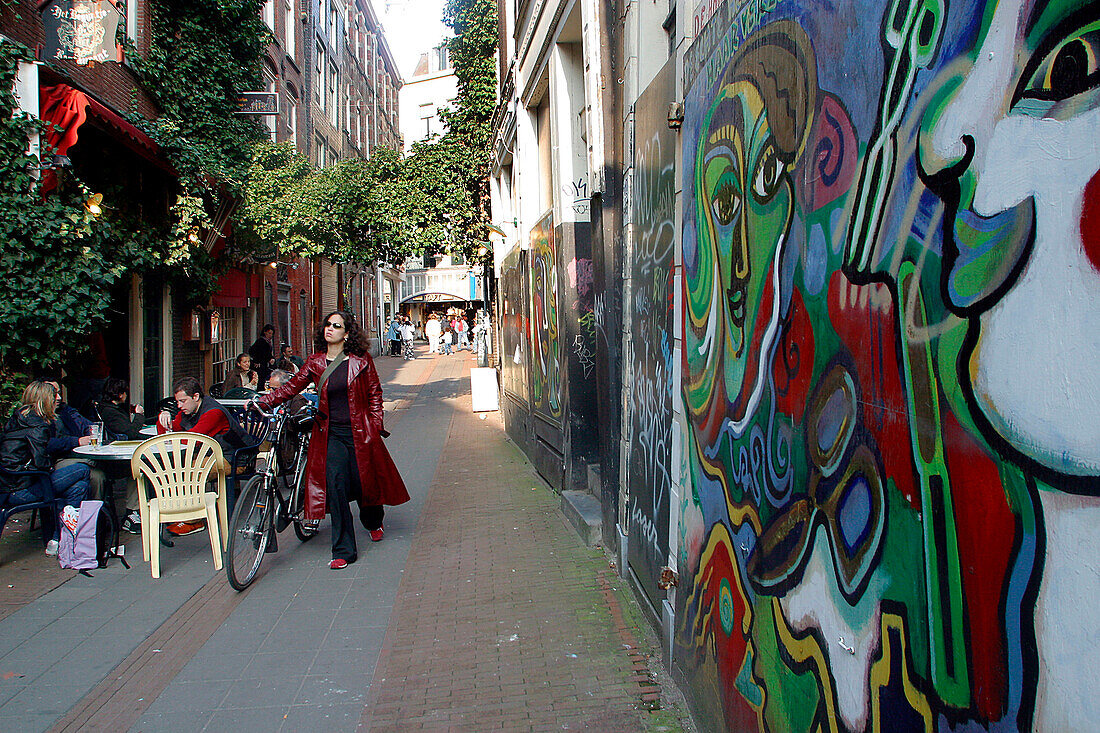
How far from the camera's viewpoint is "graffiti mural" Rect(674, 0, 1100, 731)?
4.32 ft

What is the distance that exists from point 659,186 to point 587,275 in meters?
2.92

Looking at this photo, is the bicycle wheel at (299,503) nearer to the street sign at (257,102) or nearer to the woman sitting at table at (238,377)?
the woman sitting at table at (238,377)

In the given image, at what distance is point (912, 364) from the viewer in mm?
1744

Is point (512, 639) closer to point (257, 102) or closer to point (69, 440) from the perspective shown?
point (69, 440)

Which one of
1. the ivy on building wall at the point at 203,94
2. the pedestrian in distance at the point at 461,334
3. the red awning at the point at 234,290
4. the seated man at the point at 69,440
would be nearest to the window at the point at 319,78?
the red awning at the point at 234,290

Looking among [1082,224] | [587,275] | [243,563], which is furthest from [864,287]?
[587,275]

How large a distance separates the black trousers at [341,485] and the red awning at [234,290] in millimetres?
9697

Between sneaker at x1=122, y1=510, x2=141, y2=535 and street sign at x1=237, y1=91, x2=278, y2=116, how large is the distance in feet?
28.4

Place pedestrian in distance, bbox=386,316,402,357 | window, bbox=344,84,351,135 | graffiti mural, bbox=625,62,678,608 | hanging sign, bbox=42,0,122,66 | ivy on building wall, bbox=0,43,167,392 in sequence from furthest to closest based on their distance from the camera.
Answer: pedestrian in distance, bbox=386,316,402,357
window, bbox=344,84,351,135
hanging sign, bbox=42,0,122,66
ivy on building wall, bbox=0,43,167,392
graffiti mural, bbox=625,62,678,608

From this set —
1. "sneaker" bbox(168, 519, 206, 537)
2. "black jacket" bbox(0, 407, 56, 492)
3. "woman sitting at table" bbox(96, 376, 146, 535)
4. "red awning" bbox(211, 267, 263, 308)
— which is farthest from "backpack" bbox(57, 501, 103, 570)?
"red awning" bbox(211, 267, 263, 308)

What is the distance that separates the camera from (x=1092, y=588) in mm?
1251

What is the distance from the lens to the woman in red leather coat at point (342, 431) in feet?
20.1

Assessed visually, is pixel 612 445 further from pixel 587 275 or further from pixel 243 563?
pixel 243 563

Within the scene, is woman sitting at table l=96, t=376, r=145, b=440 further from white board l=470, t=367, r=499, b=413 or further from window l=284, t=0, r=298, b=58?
window l=284, t=0, r=298, b=58
